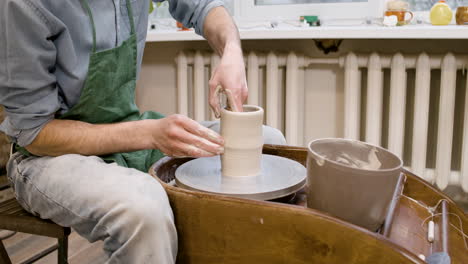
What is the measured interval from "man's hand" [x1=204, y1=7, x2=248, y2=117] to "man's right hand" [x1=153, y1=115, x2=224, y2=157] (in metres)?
0.09

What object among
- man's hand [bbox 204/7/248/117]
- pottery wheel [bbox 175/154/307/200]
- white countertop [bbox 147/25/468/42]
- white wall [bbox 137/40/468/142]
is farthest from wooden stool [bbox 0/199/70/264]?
white wall [bbox 137/40/468/142]

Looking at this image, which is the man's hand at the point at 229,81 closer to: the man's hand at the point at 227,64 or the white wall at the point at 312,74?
the man's hand at the point at 227,64

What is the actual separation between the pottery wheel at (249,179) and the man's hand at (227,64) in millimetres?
128

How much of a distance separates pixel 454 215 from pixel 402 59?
43.9 inches

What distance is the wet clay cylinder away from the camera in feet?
2.73

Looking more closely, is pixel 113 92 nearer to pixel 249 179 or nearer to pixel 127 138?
pixel 127 138

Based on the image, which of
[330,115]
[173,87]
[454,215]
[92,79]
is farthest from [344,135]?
[92,79]

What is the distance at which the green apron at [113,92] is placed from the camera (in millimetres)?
954

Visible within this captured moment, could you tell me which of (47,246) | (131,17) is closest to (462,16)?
(131,17)

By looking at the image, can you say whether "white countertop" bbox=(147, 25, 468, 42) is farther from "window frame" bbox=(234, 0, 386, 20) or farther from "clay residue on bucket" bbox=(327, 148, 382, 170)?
"clay residue on bucket" bbox=(327, 148, 382, 170)

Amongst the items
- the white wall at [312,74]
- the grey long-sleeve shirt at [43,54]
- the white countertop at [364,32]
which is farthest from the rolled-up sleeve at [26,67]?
the white wall at [312,74]

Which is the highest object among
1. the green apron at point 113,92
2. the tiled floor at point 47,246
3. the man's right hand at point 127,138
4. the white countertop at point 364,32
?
the white countertop at point 364,32

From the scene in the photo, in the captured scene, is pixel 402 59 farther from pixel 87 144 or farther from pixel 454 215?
pixel 87 144

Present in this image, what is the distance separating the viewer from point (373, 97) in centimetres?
188
